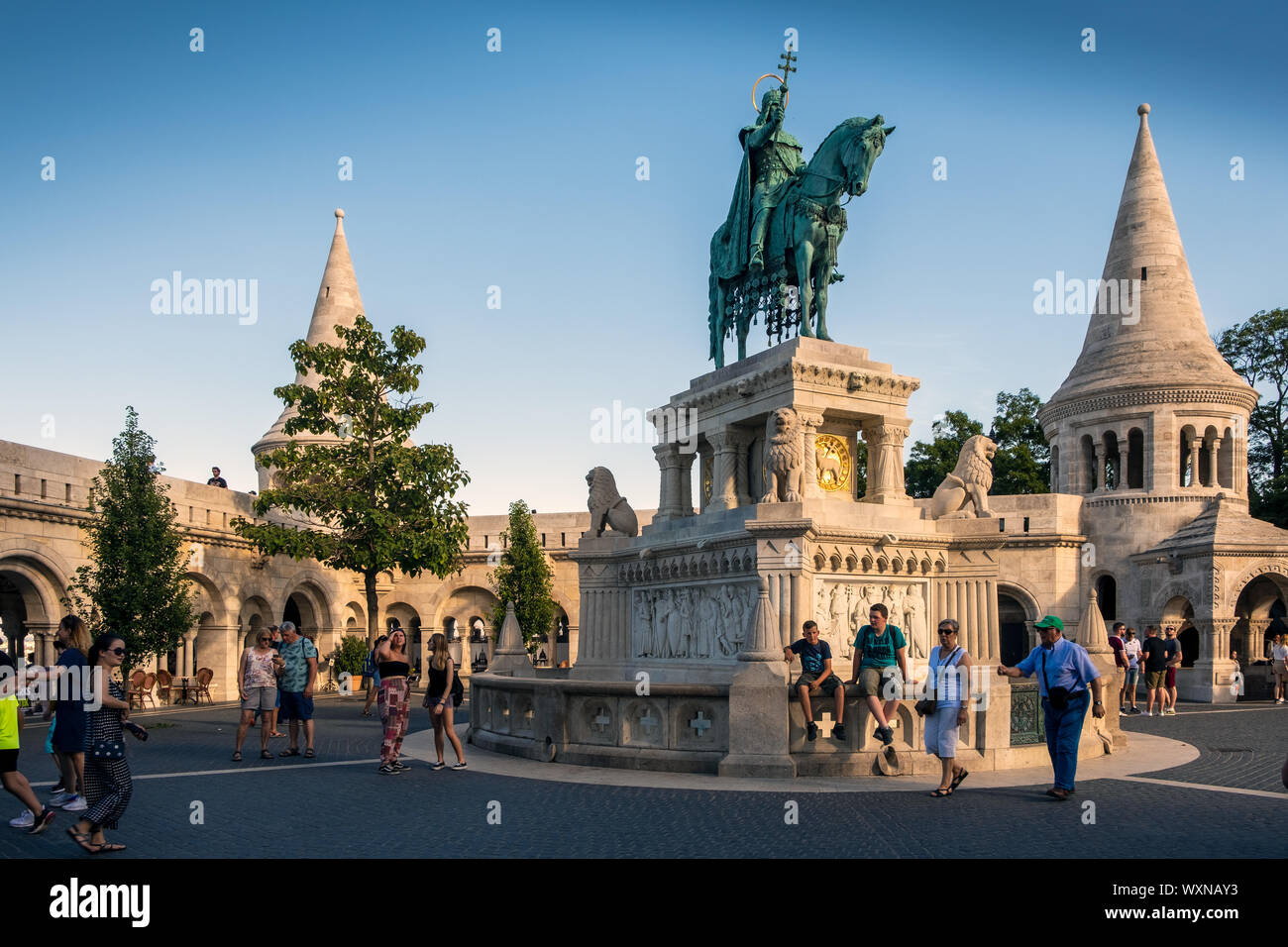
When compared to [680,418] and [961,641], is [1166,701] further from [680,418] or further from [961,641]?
[680,418]

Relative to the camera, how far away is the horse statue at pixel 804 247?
16.8 meters

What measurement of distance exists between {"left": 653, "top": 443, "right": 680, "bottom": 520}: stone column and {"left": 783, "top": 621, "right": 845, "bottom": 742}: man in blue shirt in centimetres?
856

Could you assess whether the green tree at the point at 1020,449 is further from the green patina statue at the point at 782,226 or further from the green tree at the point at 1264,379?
the green patina statue at the point at 782,226

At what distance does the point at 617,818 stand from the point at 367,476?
20725mm

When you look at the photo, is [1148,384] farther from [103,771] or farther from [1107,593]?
[103,771]

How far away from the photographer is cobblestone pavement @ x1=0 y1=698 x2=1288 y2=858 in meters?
7.76

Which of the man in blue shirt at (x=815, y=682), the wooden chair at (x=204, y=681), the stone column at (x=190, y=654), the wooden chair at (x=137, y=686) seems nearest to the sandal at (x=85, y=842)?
the man in blue shirt at (x=815, y=682)

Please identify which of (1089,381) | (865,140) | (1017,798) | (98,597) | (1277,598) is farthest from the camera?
(1089,381)

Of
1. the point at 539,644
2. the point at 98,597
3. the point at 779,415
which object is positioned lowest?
the point at 539,644

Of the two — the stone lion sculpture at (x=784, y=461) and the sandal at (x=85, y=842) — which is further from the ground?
the stone lion sculpture at (x=784, y=461)

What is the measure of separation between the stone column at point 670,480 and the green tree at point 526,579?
52.2ft

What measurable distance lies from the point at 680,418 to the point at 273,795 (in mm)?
11186

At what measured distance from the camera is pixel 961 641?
16734 millimetres

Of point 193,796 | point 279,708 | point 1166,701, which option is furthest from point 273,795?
point 1166,701
